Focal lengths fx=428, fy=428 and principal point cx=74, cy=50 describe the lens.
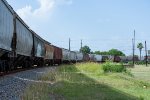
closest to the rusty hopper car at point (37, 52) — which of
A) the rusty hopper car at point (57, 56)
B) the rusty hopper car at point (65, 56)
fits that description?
the rusty hopper car at point (57, 56)

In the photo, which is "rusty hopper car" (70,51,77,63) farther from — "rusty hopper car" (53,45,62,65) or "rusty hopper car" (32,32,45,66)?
"rusty hopper car" (32,32,45,66)

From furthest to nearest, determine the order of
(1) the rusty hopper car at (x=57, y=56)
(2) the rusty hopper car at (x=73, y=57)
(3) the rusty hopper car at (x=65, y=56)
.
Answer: (2) the rusty hopper car at (x=73, y=57) → (3) the rusty hopper car at (x=65, y=56) → (1) the rusty hopper car at (x=57, y=56)

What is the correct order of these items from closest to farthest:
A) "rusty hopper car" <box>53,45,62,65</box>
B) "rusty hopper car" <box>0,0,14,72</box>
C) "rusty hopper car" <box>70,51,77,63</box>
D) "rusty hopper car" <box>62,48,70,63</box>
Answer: "rusty hopper car" <box>0,0,14,72</box>, "rusty hopper car" <box>53,45,62,65</box>, "rusty hopper car" <box>62,48,70,63</box>, "rusty hopper car" <box>70,51,77,63</box>

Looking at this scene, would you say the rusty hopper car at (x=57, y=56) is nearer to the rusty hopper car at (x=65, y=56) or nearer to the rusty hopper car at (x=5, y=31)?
the rusty hopper car at (x=65, y=56)

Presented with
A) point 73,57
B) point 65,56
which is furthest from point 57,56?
point 73,57

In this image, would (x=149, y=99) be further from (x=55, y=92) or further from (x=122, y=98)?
(x=55, y=92)

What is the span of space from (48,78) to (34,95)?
8571 mm

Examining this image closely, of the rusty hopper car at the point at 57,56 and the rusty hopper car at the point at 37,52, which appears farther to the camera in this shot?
the rusty hopper car at the point at 57,56

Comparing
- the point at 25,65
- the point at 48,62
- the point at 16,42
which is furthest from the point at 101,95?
the point at 48,62

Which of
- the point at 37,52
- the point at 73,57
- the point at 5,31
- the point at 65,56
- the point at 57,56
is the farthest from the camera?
the point at 73,57

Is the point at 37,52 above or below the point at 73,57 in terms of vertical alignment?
above

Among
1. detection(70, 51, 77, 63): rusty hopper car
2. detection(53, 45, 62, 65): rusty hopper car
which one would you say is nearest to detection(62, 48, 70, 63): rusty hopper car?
detection(53, 45, 62, 65): rusty hopper car

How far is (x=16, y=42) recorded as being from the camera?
2720 cm

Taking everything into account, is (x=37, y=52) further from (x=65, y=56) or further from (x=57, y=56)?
(x=65, y=56)
